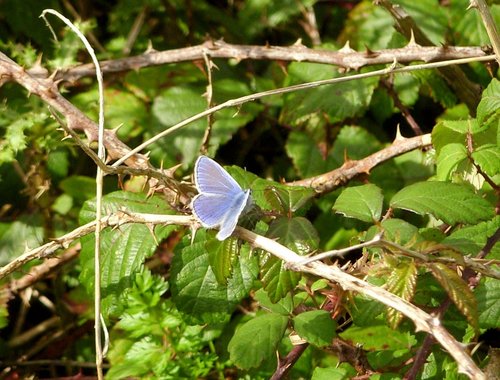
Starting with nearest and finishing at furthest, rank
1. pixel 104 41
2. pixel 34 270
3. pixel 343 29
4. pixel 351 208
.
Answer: pixel 351 208, pixel 34 270, pixel 343 29, pixel 104 41

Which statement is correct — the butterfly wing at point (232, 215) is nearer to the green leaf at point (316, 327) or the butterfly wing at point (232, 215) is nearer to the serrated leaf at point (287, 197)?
the serrated leaf at point (287, 197)

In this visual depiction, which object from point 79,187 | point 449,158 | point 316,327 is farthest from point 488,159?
point 79,187

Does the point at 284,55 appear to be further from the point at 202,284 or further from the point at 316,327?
the point at 316,327

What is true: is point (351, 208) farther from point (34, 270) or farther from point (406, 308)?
point (34, 270)

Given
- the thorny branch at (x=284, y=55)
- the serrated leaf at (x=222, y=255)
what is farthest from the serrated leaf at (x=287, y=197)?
the thorny branch at (x=284, y=55)

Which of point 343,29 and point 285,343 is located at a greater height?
point 343,29

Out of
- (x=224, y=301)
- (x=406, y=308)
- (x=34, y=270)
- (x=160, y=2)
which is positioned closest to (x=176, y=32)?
(x=160, y=2)

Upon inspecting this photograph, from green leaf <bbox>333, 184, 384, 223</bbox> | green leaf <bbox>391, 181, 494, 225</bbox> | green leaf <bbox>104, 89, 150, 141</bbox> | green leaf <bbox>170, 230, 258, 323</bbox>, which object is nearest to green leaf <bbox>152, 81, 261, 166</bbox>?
green leaf <bbox>104, 89, 150, 141</bbox>
